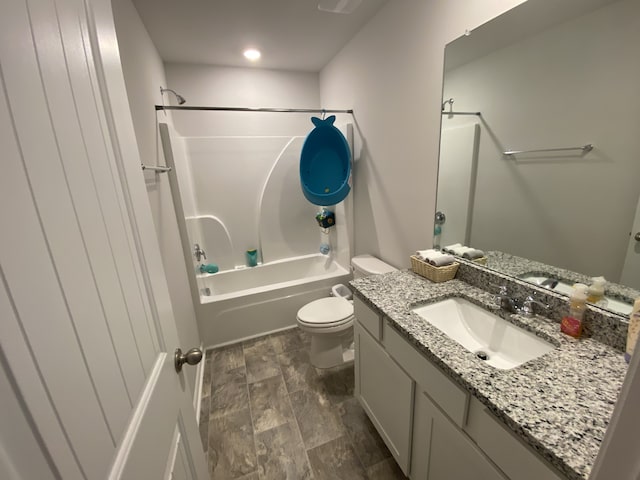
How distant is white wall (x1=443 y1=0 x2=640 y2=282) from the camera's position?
2.76 feet

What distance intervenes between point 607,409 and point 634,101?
2.91 feet

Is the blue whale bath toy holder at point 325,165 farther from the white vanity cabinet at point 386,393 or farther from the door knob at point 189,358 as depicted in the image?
the door knob at point 189,358

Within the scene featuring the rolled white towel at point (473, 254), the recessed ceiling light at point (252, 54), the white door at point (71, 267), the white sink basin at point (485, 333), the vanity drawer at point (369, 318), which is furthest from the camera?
the recessed ceiling light at point (252, 54)

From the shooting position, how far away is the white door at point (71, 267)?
31cm

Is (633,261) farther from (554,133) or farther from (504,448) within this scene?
(504,448)

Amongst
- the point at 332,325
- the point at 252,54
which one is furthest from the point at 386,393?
the point at 252,54

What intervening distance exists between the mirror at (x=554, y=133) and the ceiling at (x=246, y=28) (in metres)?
0.95

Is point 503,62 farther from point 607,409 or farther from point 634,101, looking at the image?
point 607,409

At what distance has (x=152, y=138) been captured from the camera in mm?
1663

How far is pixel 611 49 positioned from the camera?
0.84 metres

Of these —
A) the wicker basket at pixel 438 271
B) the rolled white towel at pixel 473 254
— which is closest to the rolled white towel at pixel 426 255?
the wicker basket at pixel 438 271

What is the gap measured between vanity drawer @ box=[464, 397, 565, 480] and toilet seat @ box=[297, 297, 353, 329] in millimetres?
1098

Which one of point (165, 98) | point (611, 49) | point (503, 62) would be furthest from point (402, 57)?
point (165, 98)

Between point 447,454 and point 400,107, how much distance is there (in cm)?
178
